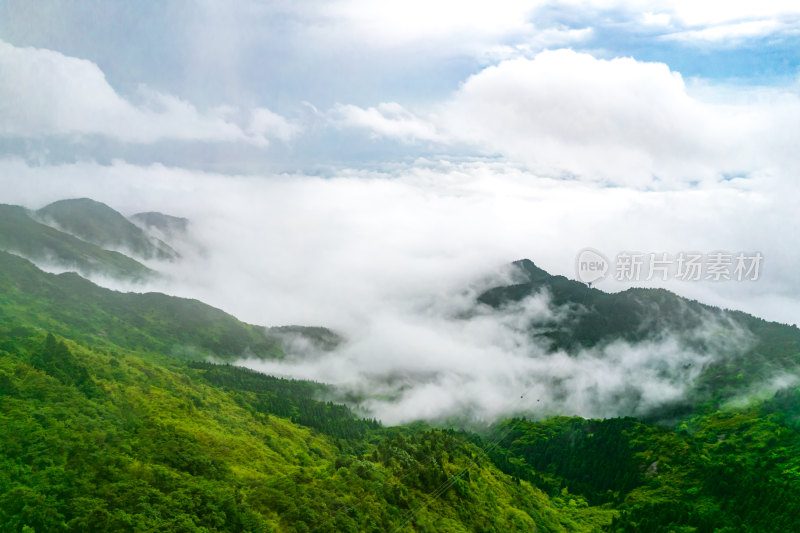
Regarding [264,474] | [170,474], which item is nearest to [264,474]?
[264,474]

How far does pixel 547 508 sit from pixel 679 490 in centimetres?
5025

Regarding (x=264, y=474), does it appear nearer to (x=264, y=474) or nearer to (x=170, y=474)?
(x=264, y=474)

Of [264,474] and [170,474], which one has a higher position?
[170,474]

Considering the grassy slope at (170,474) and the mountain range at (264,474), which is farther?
the mountain range at (264,474)

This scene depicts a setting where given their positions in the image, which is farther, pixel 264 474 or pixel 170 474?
pixel 264 474

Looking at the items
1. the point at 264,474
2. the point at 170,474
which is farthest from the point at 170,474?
the point at 264,474

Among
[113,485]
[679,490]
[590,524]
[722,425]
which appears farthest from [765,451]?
[113,485]

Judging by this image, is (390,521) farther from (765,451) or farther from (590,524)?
(765,451)

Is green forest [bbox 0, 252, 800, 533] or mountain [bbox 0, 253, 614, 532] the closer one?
mountain [bbox 0, 253, 614, 532]

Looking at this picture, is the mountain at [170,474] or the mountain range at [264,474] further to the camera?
the mountain range at [264,474]

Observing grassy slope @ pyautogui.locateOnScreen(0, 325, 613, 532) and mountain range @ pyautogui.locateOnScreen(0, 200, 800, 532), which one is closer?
grassy slope @ pyautogui.locateOnScreen(0, 325, 613, 532)

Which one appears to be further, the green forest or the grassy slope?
the green forest

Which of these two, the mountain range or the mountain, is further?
the mountain range

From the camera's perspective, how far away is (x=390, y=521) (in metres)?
81.8
